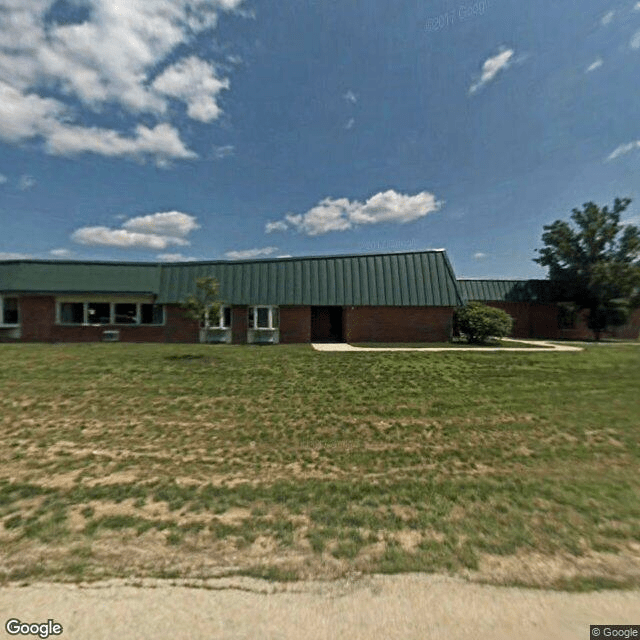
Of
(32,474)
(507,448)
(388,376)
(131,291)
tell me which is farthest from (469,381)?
(131,291)

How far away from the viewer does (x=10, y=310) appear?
19.6m

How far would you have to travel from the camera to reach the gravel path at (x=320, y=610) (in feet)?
7.68

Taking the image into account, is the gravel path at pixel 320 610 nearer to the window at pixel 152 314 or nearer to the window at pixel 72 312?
the window at pixel 152 314

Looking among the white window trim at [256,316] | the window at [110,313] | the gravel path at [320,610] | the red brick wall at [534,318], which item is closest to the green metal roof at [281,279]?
the white window trim at [256,316]

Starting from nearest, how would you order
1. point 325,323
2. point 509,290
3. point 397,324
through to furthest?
point 397,324
point 325,323
point 509,290

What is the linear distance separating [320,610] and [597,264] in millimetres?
29245

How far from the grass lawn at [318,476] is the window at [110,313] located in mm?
10117

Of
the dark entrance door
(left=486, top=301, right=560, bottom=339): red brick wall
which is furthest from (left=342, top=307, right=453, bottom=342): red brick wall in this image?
(left=486, top=301, right=560, bottom=339): red brick wall

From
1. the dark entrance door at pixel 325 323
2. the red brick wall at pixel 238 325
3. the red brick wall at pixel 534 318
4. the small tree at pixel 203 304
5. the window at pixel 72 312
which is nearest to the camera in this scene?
the small tree at pixel 203 304

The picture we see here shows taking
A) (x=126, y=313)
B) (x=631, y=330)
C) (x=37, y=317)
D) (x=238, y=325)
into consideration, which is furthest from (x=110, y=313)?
(x=631, y=330)

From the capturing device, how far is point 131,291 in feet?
64.3

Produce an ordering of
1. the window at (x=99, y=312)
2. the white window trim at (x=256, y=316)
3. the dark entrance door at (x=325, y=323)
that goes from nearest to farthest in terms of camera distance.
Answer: the window at (x=99, y=312) → the white window trim at (x=256, y=316) → the dark entrance door at (x=325, y=323)

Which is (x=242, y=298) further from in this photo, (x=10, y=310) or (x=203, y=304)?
(x=10, y=310)

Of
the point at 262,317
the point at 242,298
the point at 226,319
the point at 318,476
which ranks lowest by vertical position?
the point at 318,476
